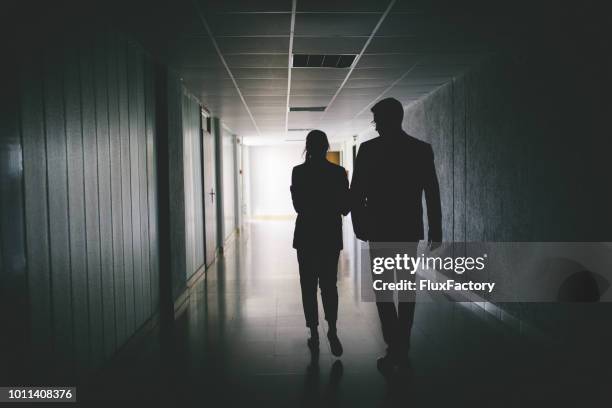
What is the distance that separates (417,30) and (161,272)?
3308mm

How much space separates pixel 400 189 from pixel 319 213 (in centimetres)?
69

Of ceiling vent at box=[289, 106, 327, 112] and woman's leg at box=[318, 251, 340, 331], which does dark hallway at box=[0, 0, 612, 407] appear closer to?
woman's leg at box=[318, 251, 340, 331]

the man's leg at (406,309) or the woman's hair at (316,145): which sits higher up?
the woman's hair at (316,145)

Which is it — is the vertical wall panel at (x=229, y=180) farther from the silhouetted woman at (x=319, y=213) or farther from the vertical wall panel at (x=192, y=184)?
the silhouetted woman at (x=319, y=213)

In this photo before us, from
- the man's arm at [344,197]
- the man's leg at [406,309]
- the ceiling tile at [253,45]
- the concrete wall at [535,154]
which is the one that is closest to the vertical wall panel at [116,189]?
the ceiling tile at [253,45]

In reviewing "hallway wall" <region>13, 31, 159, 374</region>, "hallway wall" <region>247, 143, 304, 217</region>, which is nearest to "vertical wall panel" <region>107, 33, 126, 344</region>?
"hallway wall" <region>13, 31, 159, 374</region>

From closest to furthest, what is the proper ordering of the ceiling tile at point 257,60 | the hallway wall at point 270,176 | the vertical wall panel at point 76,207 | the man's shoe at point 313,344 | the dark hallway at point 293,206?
the dark hallway at point 293,206
the vertical wall panel at point 76,207
the man's shoe at point 313,344
the ceiling tile at point 257,60
the hallway wall at point 270,176

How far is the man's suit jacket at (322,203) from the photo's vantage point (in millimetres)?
3244

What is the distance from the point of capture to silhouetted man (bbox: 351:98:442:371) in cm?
278

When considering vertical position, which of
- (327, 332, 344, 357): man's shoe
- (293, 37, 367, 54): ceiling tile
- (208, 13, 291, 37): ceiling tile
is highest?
(293, 37, 367, 54): ceiling tile

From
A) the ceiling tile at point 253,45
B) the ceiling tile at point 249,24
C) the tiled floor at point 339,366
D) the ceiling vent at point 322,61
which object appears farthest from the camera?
the ceiling vent at point 322,61

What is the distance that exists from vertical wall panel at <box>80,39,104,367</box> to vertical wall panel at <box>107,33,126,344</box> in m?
0.30

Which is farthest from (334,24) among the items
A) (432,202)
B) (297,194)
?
(432,202)

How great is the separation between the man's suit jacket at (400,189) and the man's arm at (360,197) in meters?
0.04
